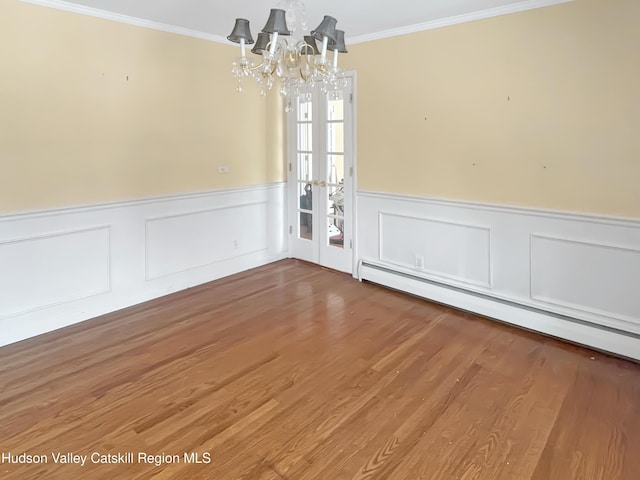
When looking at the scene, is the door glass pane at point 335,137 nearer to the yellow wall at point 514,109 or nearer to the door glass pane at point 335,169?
the door glass pane at point 335,169

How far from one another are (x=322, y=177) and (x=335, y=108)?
0.78m

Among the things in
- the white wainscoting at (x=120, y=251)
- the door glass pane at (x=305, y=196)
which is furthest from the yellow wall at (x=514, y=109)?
the white wainscoting at (x=120, y=251)

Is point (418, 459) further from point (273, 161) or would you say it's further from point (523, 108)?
point (273, 161)

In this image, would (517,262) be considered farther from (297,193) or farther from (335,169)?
(297,193)

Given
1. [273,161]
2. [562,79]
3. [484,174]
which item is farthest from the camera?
[273,161]

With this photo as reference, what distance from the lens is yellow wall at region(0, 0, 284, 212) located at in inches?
128

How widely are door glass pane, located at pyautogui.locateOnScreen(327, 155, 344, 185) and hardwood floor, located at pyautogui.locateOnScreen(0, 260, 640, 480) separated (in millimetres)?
1674

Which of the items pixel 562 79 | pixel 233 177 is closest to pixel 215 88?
pixel 233 177

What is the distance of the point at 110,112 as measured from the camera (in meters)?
3.78

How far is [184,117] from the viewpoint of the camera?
172 inches

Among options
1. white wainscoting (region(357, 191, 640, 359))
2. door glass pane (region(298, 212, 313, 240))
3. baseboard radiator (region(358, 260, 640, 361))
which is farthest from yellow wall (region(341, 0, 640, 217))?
door glass pane (region(298, 212, 313, 240))

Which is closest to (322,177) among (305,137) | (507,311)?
(305,137)

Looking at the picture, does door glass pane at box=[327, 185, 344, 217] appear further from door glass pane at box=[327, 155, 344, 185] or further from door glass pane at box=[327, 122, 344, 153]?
door glass pane at box=[327, 122, 344, 153]

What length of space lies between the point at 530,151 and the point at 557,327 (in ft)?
4.50
